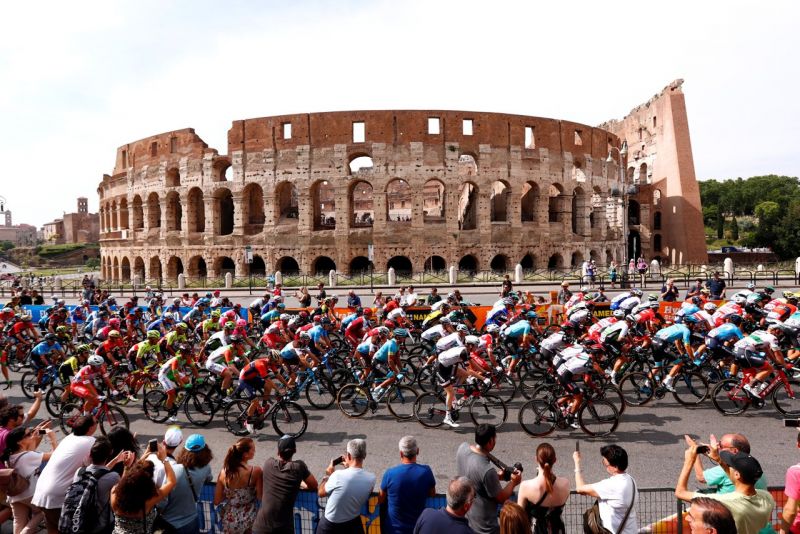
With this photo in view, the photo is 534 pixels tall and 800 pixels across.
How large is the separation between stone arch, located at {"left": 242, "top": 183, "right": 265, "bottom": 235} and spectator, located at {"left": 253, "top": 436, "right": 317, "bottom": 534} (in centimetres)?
3467

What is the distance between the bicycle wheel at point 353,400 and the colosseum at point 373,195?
2253 centimetres

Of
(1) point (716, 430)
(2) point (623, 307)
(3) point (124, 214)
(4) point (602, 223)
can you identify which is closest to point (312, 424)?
(1) point (716, 430)

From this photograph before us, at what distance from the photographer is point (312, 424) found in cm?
930

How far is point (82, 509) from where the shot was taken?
4188mm

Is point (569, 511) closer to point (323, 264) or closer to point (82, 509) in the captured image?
point (82, 509)

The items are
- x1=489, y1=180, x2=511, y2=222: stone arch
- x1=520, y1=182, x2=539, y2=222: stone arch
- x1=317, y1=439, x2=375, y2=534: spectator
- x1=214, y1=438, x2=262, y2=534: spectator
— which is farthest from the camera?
x1=489, y1=180, x2=511, y2=222: stone arch

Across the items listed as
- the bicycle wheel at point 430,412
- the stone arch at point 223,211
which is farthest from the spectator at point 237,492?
the stone arch at point 223,211

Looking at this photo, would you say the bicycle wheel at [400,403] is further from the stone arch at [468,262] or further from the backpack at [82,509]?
the stone arch at [468,262]

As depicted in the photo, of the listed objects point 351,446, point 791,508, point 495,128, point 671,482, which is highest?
point 495,128

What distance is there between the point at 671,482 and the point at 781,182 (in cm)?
11242

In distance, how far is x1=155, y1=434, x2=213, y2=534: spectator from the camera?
4.48 metres

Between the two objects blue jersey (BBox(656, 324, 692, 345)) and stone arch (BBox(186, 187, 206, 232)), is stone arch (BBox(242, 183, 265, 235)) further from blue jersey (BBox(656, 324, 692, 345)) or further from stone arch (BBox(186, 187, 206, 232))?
blue jersey (BBox(656, 324, 692, 345))

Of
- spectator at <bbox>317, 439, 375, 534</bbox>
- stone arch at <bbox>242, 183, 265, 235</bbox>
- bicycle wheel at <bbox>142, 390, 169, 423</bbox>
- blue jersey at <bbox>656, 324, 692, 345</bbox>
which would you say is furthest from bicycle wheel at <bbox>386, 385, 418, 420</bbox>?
stone arch at <bbox>242, 183, 265, 235</bbox>

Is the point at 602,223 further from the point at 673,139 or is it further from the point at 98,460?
the point at 98,460
